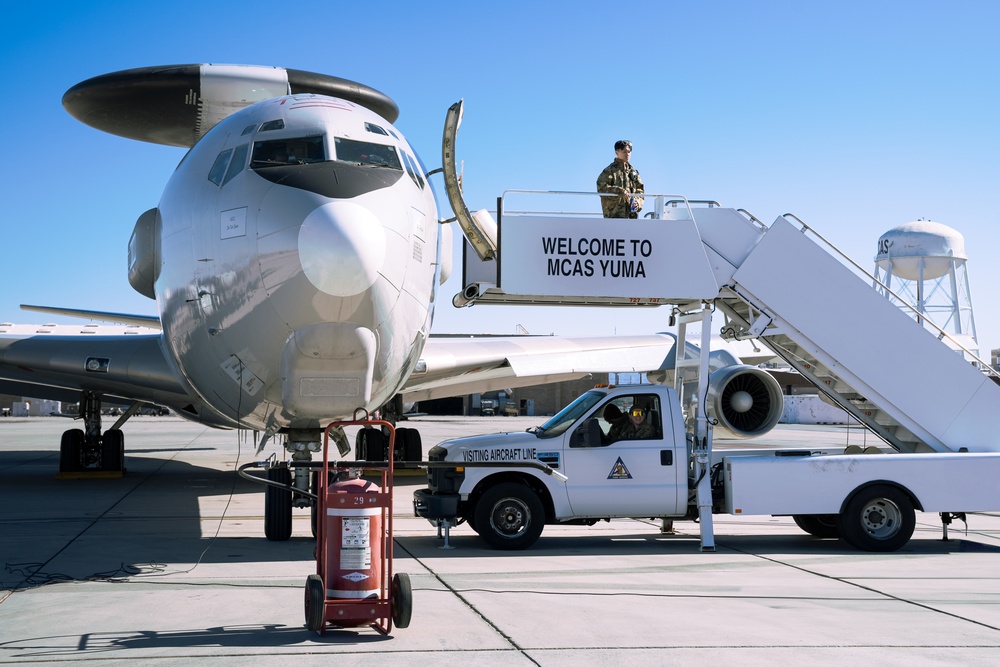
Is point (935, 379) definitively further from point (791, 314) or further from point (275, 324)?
point (275, 324)

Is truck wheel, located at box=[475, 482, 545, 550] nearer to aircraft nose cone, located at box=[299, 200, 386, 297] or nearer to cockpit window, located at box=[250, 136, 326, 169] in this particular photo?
aircraft nose cone, located at box=[299, 200, 386, 297]

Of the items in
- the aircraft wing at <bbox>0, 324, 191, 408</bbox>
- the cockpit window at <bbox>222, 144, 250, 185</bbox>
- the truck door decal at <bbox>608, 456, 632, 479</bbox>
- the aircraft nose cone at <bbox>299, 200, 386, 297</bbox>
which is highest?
the cockpit window at <bbox>222, 144, 250, 185</bbox>

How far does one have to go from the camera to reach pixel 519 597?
289 inches

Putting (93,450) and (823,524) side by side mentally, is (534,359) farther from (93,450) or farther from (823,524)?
(93,450)

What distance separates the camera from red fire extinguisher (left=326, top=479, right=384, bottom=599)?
629 centimetres

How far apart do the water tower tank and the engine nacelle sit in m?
43.4

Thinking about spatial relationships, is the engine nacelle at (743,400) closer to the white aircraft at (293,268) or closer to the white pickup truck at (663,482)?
the white pickup truck at (663,482)

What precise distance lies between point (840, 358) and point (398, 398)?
8321mm

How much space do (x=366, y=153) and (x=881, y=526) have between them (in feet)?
21.8

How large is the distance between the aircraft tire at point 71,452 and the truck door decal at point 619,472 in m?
12.1

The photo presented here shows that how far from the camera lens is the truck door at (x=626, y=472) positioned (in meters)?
10.3

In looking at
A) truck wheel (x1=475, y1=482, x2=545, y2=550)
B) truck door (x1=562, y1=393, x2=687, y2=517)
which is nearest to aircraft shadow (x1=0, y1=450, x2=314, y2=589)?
truck wheel (x1=475, y1=482, x2=545, y2=550)

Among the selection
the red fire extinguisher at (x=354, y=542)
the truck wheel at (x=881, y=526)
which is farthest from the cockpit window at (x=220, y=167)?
the truck wheel at (x=881, y=526)

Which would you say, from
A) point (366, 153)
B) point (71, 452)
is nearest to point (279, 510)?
point (366, 153)
